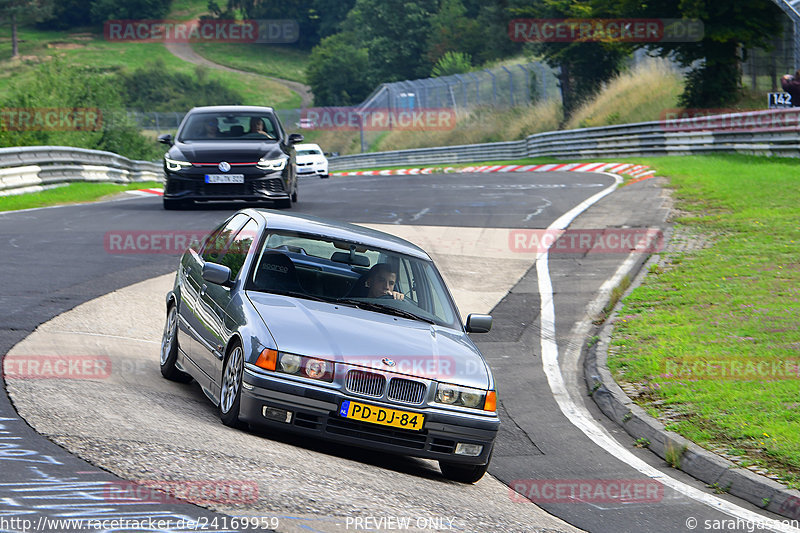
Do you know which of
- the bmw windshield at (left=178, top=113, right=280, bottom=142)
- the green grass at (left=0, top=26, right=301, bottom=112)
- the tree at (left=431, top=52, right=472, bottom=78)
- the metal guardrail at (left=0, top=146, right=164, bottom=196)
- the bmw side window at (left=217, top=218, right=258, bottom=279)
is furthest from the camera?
the green grass at (left=0, top=26, right=301, bottom=112)

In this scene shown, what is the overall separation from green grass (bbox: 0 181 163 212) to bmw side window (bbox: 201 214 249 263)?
13.6m

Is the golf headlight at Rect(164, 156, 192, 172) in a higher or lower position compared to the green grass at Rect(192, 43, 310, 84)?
lower

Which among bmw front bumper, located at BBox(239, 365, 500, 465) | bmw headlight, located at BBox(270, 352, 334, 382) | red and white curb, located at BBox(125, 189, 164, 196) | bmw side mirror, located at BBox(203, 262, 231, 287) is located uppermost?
bmw side mirror, located at BBox(203, 262, 231, 287)

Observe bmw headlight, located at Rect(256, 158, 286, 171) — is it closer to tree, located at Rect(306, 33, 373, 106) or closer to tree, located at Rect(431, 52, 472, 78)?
tree, located at Rect(431, 52, 472, 78)

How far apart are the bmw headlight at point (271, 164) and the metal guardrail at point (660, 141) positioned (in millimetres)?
13303

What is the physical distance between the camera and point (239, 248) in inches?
334

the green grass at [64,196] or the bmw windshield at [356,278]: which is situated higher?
the bmw windshield at [356,278]

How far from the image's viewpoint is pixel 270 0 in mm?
140750

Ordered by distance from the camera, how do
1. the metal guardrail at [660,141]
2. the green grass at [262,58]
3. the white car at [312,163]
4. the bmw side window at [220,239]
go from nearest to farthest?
the bmw side window at [220,239], the metal guardrail at [660,141], the white car at [312,163], the green grass at [262,58]

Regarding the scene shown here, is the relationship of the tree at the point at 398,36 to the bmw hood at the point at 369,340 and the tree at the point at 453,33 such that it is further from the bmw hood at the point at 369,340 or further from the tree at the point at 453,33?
the bmw hood at the point at 369,340

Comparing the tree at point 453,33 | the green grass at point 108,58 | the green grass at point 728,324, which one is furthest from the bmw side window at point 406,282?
the green grass at point 108,58

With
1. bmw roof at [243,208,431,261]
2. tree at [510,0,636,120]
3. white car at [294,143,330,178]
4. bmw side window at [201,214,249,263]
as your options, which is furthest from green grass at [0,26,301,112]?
bmw roof at [243,208,431,261]

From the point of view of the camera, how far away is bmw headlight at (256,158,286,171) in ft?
64.7

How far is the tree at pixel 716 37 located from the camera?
36281 mm
